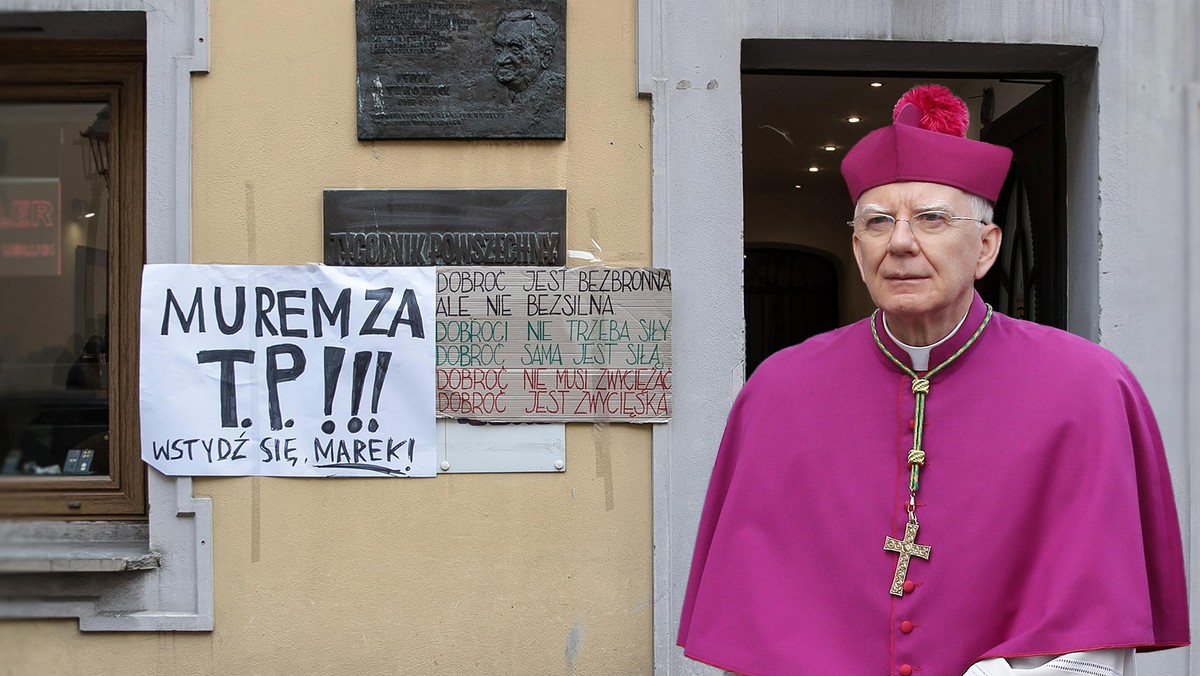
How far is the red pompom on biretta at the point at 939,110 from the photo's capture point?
102 inches

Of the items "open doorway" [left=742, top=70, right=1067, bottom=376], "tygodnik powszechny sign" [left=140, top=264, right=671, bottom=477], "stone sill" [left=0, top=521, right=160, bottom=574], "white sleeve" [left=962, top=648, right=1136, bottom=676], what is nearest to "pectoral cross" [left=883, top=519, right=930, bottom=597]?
"white sleeve" [left=962, top=648, right=1136, bottom=676]

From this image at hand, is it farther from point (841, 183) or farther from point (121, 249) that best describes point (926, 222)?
point (841, 183)

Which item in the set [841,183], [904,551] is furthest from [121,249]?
[841,183]

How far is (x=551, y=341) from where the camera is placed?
176 inches

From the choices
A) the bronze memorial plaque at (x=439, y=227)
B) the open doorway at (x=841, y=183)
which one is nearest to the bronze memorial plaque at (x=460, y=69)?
the bronze memorial plaque at (x=439, y=227)

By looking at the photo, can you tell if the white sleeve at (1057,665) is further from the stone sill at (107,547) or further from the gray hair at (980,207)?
the stone sill at (107,547)

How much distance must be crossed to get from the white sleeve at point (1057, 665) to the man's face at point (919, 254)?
763 mm

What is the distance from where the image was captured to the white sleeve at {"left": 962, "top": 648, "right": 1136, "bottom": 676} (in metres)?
2.28

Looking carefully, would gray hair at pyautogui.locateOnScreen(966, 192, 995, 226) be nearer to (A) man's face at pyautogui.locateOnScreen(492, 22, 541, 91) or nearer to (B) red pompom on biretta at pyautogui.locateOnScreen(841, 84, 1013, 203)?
(B) red pompom on biretta at pyautogui.locateOnScreen(841, 84, 1013, 203)

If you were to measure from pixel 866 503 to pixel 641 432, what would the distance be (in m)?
1.95

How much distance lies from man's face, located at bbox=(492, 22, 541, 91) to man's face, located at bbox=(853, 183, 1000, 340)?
7.27 feet

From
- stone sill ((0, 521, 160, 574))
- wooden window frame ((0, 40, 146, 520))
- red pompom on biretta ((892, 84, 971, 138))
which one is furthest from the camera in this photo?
wooden window frame ((0, 40, 146, 520))

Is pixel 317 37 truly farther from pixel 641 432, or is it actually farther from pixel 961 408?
pixel 961 408

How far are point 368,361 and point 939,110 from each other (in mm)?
2577
